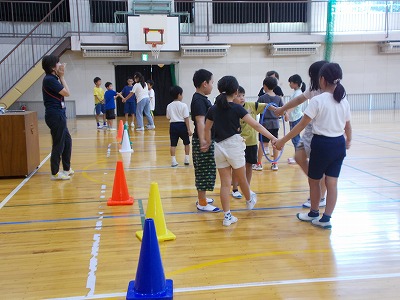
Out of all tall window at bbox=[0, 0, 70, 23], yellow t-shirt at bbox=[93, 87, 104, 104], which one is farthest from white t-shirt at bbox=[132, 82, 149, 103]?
tall window at bbox=[0, 0, 70, 23]

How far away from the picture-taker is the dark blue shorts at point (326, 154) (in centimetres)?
370

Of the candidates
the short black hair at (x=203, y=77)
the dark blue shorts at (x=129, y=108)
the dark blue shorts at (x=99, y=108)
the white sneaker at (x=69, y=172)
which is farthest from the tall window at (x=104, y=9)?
the short black hair at (x=203, y=77)

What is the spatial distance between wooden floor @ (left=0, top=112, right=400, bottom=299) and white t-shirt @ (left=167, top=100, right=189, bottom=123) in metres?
0.96

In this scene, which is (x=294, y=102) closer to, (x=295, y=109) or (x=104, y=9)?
(x=295, y=109)

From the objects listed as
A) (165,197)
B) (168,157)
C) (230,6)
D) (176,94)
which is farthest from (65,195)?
(230,6)

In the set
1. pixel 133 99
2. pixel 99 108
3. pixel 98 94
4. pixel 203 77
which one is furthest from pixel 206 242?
pixel 99 108

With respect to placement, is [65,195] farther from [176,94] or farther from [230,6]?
[230,6]

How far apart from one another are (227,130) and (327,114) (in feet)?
2.91

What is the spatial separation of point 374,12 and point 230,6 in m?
6.17

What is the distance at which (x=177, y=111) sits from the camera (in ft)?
21.9

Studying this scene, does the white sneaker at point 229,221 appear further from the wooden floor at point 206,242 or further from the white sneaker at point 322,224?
the white sneaker at point 322,224

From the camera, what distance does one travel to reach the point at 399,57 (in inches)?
738

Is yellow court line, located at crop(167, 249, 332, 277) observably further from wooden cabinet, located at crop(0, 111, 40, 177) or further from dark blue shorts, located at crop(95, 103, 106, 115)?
dark blue shorts, located at crop(95, 103, 106, 115)

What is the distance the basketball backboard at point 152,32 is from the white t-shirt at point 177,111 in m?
9.24
